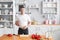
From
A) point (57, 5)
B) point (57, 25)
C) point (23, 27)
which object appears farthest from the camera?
point (57, 5)

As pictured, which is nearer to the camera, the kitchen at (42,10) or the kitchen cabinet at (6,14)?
the kitchen cabinet at (6,14)

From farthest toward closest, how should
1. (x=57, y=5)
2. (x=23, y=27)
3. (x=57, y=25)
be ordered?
(x=57, y=5) < (x=57, y=25) < (x=23, y=27)

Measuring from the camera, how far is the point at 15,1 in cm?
703

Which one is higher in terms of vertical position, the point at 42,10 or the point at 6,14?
the point at 42,10

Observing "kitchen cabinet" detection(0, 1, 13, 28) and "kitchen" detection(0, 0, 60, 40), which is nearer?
"kitchen cabinet" detection(0, 1, 13, 28)

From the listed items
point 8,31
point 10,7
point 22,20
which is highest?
point 10,7

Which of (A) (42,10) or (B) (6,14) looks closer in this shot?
(B) (6,14)

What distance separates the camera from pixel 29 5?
700 centimetres

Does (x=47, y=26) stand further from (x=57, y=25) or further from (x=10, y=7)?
(x=10, y=7)

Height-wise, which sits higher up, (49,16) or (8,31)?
(49,16)

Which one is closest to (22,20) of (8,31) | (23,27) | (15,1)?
(23,27)

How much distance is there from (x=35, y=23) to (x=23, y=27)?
2331 millimetres

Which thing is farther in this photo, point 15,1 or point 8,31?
point 15,1

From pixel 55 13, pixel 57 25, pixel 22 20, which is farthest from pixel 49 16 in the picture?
pixel 22 20
